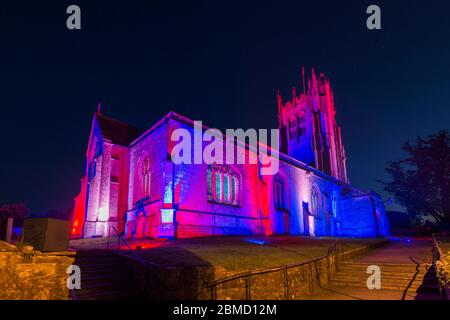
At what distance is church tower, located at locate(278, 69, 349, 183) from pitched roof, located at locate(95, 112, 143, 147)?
2966 centimetres

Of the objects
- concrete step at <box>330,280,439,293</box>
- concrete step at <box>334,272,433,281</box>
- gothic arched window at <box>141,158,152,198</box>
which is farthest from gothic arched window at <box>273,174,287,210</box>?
concrete step at <box>330,280,439,293</box>

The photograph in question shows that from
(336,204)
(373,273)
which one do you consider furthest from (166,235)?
(336,204)

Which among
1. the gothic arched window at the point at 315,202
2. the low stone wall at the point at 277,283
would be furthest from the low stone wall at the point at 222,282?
the gothic arched window at the point at 315,202

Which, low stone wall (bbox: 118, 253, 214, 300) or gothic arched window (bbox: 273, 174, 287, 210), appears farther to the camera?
gothic arched window (bbox: 273, 174, 287, 210)

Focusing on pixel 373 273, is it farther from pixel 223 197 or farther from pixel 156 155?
pixel 156 155

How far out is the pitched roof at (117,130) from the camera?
1034 inches

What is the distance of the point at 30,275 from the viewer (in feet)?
24.8

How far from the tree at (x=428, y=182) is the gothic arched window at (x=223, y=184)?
30165 millimetres

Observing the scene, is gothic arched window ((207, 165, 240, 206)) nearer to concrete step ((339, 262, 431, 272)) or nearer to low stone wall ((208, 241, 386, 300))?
concrete step ((339, 262, 431, 272))

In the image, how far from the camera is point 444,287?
8.61 meters

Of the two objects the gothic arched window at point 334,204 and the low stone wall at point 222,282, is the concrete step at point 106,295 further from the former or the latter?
the gothic arched window at point 334,204

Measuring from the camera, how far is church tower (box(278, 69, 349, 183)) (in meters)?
47.4

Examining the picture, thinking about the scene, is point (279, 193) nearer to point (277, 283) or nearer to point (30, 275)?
point (277, 283)

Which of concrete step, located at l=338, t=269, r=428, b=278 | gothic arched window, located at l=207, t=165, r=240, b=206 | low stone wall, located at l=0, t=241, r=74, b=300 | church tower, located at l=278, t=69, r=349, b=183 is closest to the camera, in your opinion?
low stone wall, located at l=0, t=241, r=74, b=300
